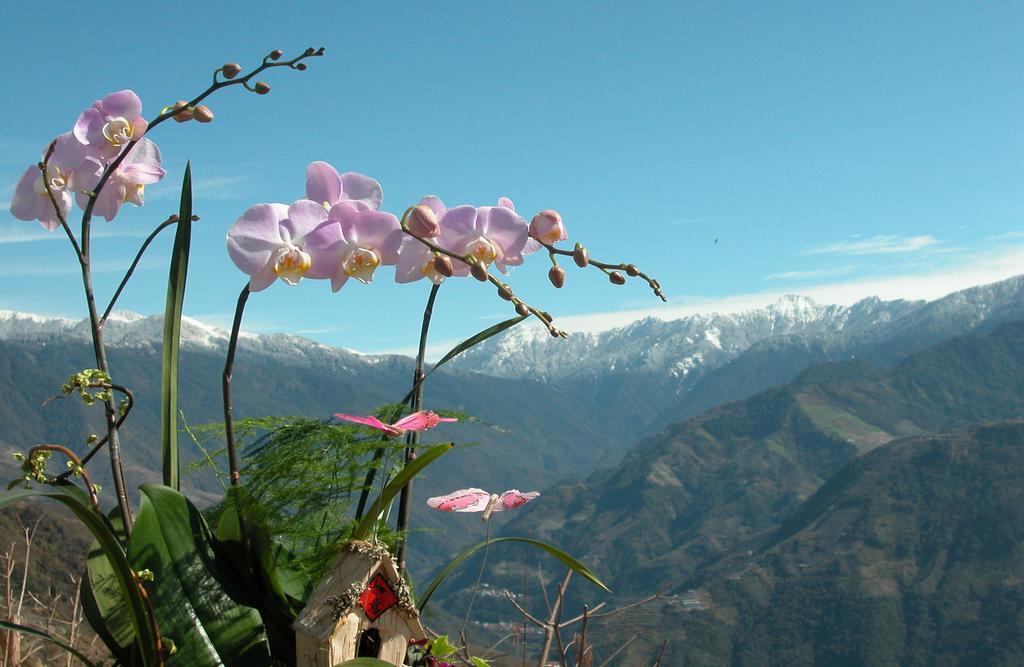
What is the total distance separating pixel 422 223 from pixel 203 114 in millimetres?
500

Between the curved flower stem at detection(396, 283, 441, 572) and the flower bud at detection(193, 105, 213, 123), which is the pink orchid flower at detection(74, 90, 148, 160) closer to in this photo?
the flower bud at detection(193, 105, 213, 123)

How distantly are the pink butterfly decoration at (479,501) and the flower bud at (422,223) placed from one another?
49 centimetres

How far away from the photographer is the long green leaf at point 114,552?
3.60 feet

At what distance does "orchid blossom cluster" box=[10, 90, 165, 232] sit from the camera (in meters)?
1.50

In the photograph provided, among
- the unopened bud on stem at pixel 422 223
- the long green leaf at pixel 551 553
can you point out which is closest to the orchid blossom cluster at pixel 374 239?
the unopened bud on stem at pixel 422 223

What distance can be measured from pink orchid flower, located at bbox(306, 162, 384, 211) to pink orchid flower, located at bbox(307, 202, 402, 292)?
0.05 meters

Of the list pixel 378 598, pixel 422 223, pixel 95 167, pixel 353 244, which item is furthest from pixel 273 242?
pixel 378 598

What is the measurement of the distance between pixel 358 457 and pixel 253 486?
6.3 inches

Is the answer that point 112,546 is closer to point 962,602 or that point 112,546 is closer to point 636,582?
point 962,602

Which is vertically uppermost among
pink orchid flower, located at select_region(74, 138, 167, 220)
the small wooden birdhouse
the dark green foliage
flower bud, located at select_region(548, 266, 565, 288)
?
pink orchid flower, located at select_region(74, 138, 167, 220)

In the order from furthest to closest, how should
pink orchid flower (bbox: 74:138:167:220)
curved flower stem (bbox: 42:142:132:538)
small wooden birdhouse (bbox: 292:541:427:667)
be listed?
pink orchid flower (bbox: 74:138:167:220), curved flower stem (bbox: 42:142:132:538), small wooden birdhouse (bbox: 292:541:427:667)

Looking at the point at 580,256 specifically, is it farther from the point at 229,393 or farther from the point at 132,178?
the point at 132,178

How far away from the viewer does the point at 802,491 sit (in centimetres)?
19825

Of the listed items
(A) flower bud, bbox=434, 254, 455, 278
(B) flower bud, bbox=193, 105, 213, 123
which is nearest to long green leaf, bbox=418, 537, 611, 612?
(A) flower bud, bbox=434, 254, 455, 278
